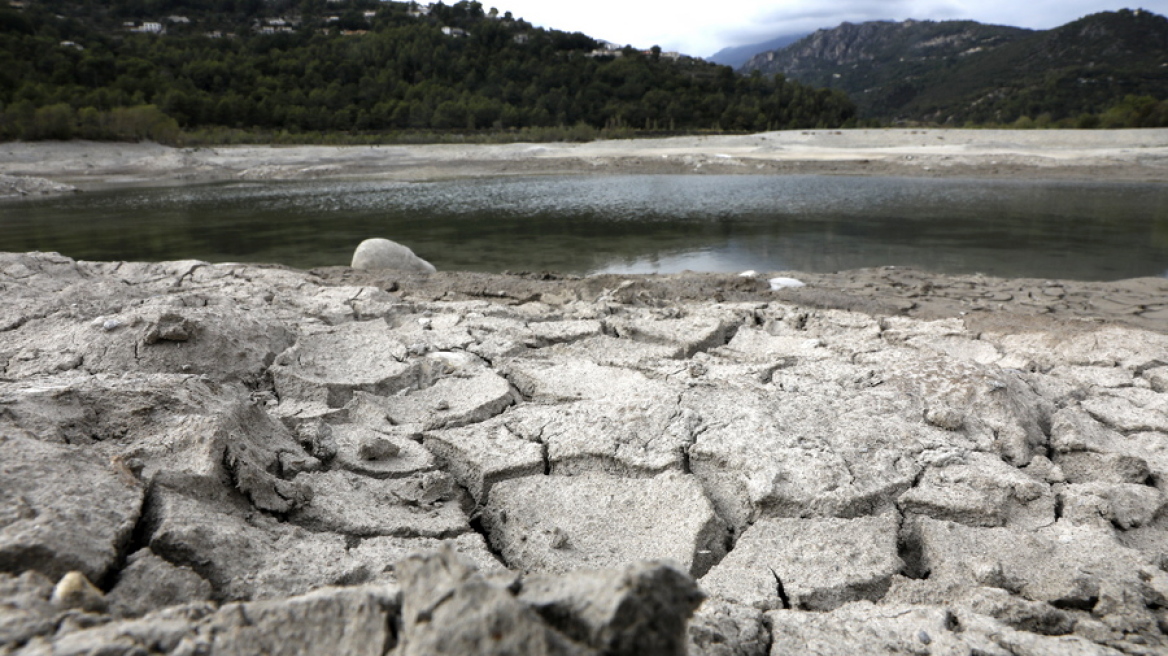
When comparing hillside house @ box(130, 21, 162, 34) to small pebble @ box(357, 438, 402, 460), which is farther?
hillside house @ box(130, 21, 162, 34)

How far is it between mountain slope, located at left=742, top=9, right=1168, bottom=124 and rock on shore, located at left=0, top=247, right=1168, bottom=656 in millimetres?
43657

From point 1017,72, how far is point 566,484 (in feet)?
259

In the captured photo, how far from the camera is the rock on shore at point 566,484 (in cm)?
106

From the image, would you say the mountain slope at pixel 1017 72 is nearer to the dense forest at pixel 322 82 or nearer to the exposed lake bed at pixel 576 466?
the dense forest at pixel 322 82

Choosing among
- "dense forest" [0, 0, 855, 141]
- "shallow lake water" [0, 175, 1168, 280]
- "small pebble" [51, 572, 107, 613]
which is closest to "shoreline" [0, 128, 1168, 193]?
"shallow lake water" [0, 175, 1168, 280]

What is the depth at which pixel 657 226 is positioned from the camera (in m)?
10.9

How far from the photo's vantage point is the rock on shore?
3.49ft

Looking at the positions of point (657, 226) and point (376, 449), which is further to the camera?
point (657, 226)

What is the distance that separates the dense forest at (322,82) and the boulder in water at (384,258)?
2483 cm

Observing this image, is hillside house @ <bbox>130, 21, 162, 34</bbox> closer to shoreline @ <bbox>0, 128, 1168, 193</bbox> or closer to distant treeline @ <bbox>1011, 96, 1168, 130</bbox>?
shoreline @ <bbox>0, 128, 1168, 193</bbox>

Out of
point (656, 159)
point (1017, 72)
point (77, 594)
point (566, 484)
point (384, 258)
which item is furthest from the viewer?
point (1017, 72)

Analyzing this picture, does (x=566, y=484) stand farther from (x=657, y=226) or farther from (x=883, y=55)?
(x=883, y=55)

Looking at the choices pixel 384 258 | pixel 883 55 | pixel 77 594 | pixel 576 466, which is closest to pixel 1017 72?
pixel 883 55

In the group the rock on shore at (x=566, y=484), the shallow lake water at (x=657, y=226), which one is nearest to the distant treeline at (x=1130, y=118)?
the shallow lake water at (x=657, y=226)
